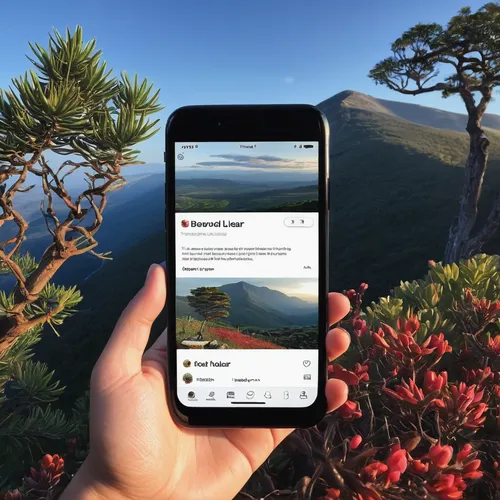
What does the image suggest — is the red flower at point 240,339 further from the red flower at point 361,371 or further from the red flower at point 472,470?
the red flower at point 472,470

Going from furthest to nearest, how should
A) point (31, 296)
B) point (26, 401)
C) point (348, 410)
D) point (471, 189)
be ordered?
point (471, 189), point (26, 401), point (31, 296), point (348, 410)

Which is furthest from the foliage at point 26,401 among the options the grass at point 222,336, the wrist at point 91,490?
the grass at point 222,336

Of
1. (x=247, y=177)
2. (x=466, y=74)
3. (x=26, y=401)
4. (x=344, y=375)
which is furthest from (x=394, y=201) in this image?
(x=247, y=177)

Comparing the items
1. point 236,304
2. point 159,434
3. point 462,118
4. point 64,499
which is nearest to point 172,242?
point 236,304

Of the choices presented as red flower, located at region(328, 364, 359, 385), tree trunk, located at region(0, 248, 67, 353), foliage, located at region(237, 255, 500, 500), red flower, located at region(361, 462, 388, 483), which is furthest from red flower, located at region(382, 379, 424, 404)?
tree trunk, located at region(0, 248, 67, 353)

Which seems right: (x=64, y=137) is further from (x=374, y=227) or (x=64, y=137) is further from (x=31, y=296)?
(x=374, y=227)

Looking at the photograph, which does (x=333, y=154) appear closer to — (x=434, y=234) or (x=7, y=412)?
(x=434, y=234)

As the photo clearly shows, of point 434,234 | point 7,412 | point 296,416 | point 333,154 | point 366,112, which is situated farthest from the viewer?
point 366,112

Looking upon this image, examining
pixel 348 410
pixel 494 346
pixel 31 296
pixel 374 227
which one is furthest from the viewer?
pixel 374 227
